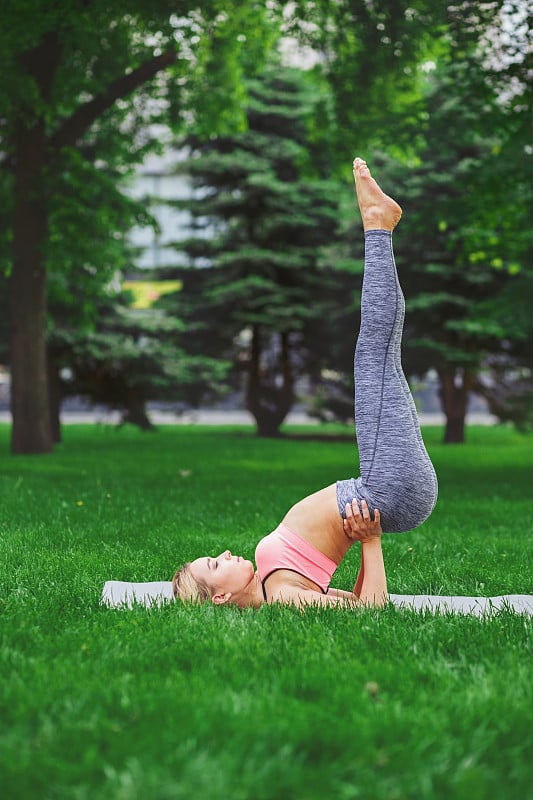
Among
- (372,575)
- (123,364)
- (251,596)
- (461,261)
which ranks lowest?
(251,596)

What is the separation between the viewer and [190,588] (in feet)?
13.9

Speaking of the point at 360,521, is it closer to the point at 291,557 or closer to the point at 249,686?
the point at 291,557

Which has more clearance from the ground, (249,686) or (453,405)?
(453,405)

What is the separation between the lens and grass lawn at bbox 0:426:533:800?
2.30 metres

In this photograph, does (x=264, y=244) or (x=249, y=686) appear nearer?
(x=249, y=686)

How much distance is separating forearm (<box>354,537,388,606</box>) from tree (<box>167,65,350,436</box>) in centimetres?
1814

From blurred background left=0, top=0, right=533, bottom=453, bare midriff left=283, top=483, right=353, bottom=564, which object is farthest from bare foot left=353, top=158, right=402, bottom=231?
blurred background left=0, top=0, right=533, bottom=453

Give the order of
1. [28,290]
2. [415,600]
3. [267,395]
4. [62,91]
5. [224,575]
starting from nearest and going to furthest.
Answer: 1. [224,575]
2. [415,600]
3. [28,290]
4. [62,91]
5. [267,395]

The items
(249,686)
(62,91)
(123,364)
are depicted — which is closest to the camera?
(249,686)

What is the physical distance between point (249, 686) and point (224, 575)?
44.7 inches

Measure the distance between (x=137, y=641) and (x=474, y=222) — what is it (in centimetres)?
1133

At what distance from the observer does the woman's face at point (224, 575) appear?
13.6ft

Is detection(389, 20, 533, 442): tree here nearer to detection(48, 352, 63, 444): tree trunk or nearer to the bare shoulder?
detection(48, 352, 63, 444): tree trunk

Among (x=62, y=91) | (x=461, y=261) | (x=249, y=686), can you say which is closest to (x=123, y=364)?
(x=62, y=91)
